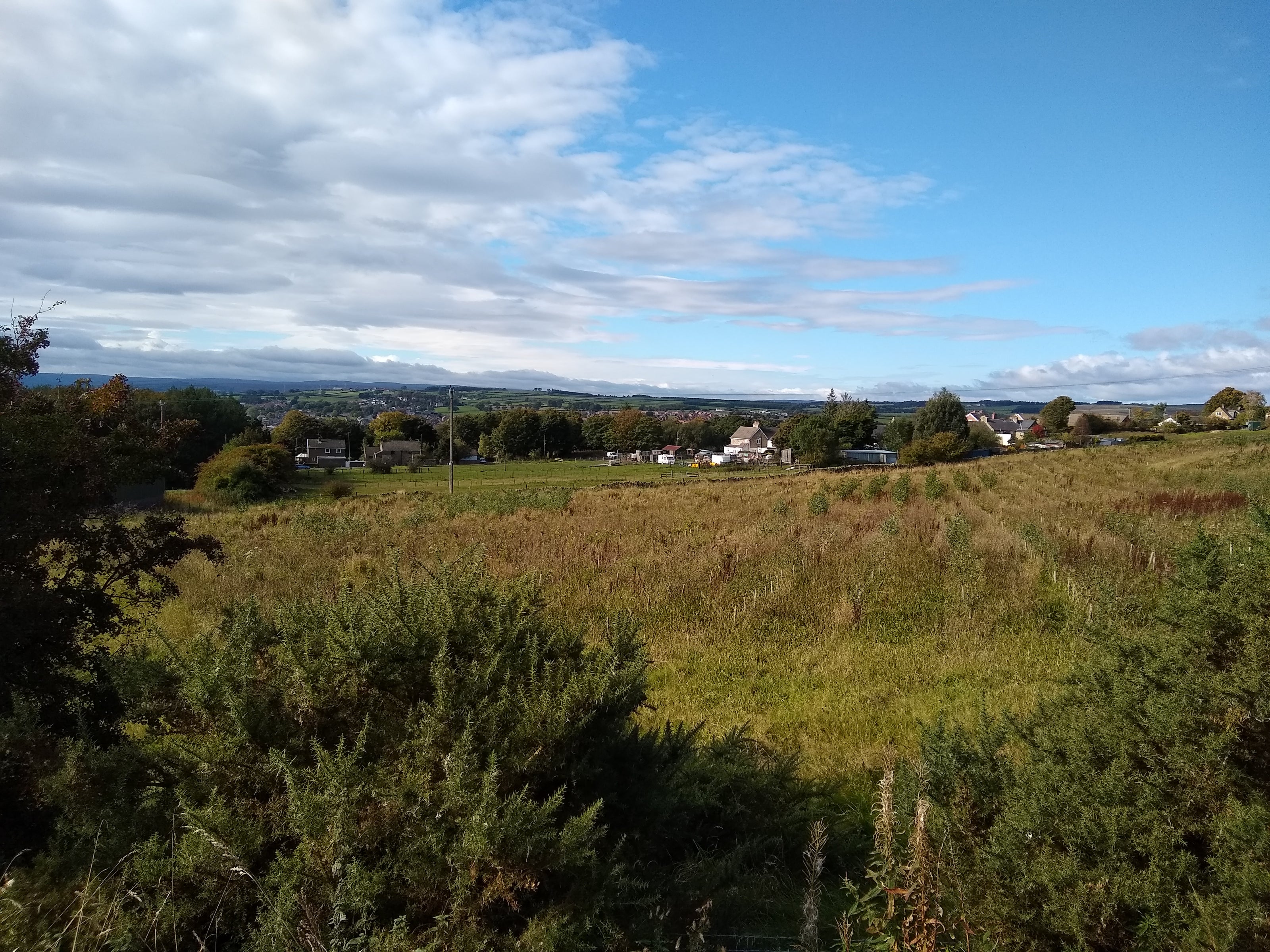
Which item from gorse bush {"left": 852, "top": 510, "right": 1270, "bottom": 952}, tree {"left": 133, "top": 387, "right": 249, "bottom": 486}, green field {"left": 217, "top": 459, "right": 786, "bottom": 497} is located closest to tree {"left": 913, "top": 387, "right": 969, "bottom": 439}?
green field {"left": 217, "top": 459, "right": 786, "bottom": 497}

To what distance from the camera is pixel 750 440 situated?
114 meters

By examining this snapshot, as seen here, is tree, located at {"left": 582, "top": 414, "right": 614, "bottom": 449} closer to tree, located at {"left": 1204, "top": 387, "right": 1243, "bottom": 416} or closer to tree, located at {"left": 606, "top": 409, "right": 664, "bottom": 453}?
tree, located at {"left": 606, "top": 409, "right": 664, "bottom": 453}

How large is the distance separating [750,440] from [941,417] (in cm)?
4029

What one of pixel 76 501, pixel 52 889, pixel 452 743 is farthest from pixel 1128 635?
pixel 76 501

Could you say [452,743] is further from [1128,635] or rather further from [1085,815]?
[1128,635]

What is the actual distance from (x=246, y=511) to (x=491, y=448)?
70410mm

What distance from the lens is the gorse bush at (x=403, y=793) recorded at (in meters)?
2.73

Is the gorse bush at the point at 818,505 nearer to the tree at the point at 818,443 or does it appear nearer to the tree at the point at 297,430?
the tree at the point at 818,443

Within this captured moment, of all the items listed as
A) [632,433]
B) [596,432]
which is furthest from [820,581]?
[632,433]

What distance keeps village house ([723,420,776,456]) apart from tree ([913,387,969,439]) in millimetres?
26601

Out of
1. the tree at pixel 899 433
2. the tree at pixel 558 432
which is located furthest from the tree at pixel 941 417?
the tree at pixel 558 432

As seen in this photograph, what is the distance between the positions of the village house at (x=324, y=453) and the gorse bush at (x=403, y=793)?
8770 cm

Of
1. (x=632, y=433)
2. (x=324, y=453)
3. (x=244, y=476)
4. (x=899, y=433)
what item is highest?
(x=899, y=433)

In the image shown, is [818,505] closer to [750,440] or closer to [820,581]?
[820,581]
